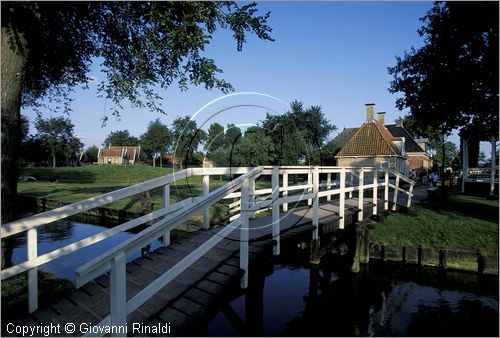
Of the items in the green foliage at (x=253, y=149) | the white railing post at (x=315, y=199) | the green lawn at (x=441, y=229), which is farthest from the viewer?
the green foliage at (x=253, y=149)

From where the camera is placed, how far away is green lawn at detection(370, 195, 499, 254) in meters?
11.7

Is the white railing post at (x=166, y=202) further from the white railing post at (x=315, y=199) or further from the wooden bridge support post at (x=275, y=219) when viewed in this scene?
the white railing post at (x=315, y=199)

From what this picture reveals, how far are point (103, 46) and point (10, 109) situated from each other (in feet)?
10.5

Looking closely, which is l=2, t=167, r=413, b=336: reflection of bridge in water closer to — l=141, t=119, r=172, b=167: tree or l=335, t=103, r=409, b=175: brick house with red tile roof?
l=335, t=103, r=409, b=175: brick house with red tile roof

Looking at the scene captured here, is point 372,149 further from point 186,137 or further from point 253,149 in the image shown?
point 186,137

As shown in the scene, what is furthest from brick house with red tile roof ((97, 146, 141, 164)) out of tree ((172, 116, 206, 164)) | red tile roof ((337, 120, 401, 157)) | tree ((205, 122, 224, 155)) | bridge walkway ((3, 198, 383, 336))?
bridge walkway ((3, 198, 383, 336))

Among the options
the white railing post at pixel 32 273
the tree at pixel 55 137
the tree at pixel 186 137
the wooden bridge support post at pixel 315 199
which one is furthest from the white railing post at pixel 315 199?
the tree at pixel 55 137

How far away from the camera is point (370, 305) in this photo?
9.08m

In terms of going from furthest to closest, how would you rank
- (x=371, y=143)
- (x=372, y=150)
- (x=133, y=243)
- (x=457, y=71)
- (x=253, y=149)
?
(x=371, y=143), (x=372, y=150), (x=253, y=149), (x=457, y=71), (x=133, y=243)

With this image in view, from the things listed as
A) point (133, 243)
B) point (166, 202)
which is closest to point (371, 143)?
point (166, 202)

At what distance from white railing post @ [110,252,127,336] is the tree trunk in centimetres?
394

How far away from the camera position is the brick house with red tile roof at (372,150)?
35812 millimetres

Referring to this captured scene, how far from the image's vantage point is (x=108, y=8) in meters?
7.00

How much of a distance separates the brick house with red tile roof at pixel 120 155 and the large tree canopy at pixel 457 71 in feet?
308
